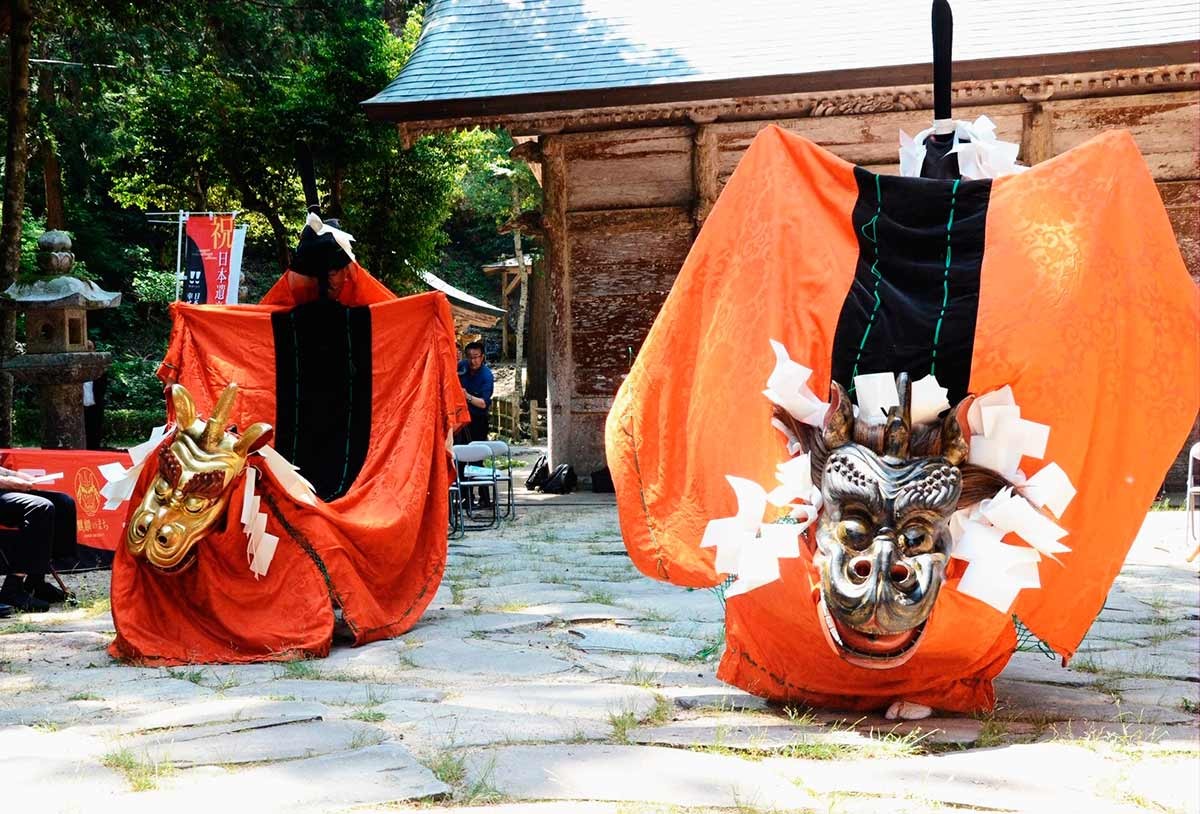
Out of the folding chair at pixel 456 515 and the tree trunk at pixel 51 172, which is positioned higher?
the tree trunk at pixel 51 172

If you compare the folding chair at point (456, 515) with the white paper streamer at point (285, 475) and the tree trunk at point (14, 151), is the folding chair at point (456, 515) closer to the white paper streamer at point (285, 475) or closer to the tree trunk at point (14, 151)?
the white paper streamer at point (285, 475)

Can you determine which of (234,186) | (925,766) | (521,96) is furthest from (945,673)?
(234,186)

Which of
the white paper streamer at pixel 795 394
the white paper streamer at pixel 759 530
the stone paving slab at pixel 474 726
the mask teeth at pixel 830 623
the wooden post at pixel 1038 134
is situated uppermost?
the wooden post at pixel 1038 134

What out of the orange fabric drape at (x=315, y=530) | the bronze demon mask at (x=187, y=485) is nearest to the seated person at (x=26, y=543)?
the orange fabric drape at (x=315, y=530)

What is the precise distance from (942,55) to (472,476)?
6.10m

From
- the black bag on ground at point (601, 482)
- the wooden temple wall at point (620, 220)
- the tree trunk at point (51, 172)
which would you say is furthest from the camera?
the tree trunk at point (51, 172)

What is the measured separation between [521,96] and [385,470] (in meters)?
5.88

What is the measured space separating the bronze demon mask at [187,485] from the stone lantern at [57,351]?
5040 mm

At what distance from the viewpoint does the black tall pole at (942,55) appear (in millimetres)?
4648

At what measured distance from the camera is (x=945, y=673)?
383 cm

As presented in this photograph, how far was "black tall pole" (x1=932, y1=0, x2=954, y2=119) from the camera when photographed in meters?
4.65

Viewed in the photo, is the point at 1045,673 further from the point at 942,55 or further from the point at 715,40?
the point at 715,40

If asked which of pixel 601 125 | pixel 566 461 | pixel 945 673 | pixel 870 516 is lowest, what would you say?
pixel 566 461

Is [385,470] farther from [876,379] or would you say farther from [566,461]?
[566,461]
